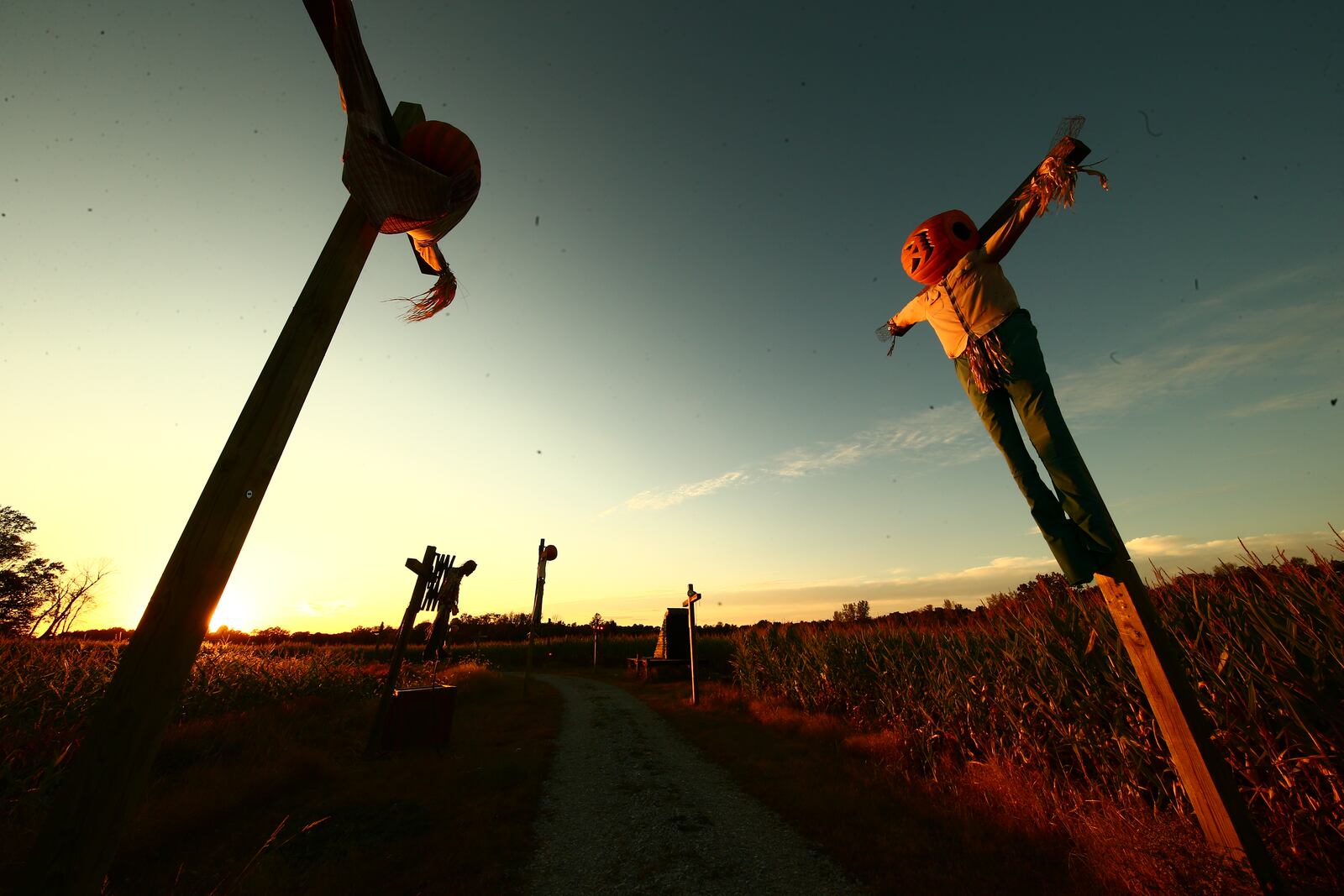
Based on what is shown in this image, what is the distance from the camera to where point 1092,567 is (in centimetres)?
320

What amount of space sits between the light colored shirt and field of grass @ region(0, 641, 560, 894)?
5601mm

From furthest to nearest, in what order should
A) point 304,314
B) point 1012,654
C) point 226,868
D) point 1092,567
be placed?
point 1012,654 < point 226,868 < point 1092,567 < point 304,314

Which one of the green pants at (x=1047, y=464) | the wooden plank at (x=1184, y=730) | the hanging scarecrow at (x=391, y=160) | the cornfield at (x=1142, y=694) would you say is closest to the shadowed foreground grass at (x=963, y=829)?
the wooden plank at (x=1184, y=730)

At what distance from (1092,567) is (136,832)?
856 centimetres

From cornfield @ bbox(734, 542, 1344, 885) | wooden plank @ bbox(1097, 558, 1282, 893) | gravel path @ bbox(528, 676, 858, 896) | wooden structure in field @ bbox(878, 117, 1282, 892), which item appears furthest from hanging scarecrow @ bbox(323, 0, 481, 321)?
cornfield @ bbox(734, 542, 1344, 885)

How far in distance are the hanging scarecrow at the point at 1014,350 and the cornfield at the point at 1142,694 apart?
1.89 m

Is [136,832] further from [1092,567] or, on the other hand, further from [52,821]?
[1092,567]

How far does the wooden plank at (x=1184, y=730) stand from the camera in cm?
275

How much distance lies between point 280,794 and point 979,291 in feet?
31.2

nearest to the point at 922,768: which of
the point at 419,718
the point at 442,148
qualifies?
the point at 419,718

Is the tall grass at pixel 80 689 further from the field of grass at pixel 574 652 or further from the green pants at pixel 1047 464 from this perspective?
the field of grass at pixel 574 652

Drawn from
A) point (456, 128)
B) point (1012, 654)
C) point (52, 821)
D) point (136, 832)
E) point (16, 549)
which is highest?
point (16, 549)

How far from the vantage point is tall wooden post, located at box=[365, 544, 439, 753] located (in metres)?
8.64

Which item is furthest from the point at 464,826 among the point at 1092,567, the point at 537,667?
the point at 537,667
